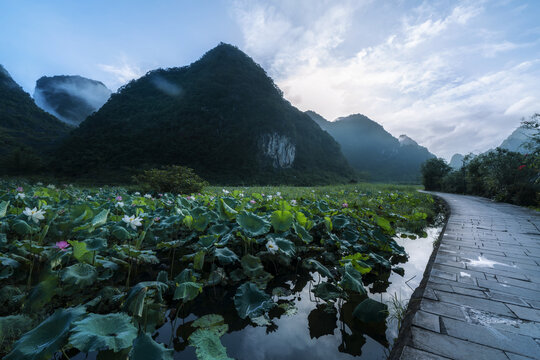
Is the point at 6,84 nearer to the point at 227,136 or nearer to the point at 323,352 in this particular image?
the point at 227,136

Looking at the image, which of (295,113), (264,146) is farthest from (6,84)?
(295,113)

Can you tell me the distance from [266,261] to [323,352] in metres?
1.29

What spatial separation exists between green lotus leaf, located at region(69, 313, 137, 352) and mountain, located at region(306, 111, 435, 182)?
82780mm

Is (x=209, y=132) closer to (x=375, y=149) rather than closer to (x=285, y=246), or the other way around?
(x=285, y=246)

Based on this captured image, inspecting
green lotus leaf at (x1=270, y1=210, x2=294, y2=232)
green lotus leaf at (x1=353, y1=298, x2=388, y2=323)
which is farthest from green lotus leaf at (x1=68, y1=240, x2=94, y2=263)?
green lotus leaf at (x1=353, y1=298, x2=388, y2=323)

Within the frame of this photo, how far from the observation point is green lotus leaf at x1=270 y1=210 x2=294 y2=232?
2625mm

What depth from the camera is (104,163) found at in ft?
123

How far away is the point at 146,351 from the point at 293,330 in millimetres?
1094

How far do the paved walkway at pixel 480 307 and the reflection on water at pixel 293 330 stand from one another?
0.95ft

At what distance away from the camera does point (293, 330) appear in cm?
171

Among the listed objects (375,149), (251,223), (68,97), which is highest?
(68,97)

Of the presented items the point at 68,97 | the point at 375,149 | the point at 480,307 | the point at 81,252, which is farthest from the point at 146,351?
the point at 68,97

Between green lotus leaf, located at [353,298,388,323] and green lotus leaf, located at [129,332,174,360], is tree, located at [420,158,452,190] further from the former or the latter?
green lotus leaf, located at [129,332,174,360]

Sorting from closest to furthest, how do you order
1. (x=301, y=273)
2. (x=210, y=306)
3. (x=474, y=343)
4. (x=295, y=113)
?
(x=474, y=343) → (x=210, y=306) → (x=301, y=273) → (x=295, y=113)
